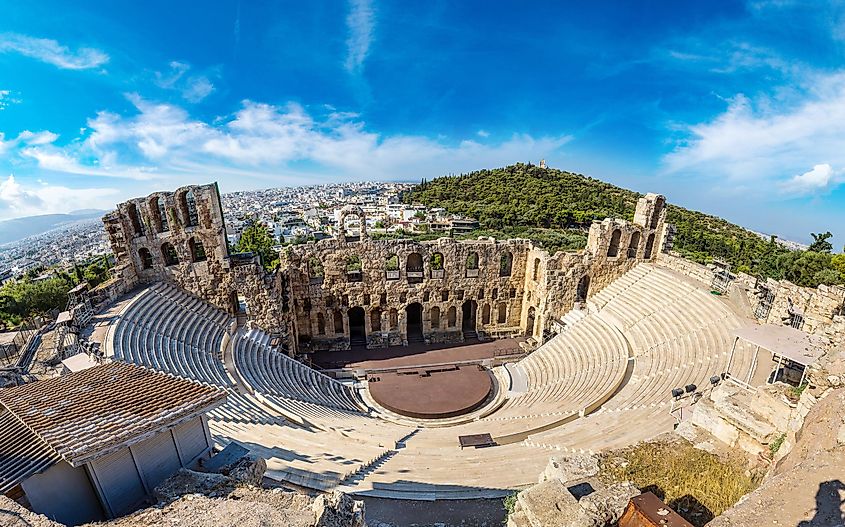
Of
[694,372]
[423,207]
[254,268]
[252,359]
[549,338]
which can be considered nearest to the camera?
[694,372]

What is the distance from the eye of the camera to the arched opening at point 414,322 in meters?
27.8

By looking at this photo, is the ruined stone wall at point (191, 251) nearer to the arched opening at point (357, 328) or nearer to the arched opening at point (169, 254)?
the arched opening at point (169, 254)

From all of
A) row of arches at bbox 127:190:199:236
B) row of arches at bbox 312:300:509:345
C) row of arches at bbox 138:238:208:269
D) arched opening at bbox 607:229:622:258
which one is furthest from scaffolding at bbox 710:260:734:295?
row of arches at bbox 127:190:199:236

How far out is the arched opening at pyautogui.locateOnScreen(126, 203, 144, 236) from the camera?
66.0 ft

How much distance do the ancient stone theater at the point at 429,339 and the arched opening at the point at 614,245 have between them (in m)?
0.09

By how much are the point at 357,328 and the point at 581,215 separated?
4828 centimetres

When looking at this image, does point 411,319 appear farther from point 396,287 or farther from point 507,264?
point 507,264

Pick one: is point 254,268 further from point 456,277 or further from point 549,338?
point 549,338

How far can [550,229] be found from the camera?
211 feet

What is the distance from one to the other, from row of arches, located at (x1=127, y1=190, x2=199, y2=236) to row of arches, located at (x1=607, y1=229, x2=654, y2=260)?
86.6ft

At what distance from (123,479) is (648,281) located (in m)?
26.6

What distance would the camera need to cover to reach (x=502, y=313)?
93.3 feet

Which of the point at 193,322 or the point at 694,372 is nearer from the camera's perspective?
the point at 694,372

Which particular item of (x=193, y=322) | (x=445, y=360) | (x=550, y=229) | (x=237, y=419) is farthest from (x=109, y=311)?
(x=550, y=229)
